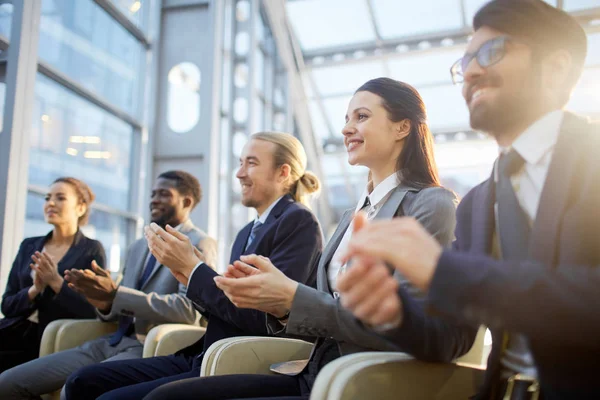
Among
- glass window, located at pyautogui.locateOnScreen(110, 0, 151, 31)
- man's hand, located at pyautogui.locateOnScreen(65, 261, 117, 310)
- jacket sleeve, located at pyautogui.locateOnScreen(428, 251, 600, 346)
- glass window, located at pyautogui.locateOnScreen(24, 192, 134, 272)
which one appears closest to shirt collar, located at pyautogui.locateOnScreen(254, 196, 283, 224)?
man's hand, located at pyautogui.locateOnScreen(65, 261, 117, 310)

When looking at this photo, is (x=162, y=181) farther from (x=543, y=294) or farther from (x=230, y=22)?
(x=230, y=22)

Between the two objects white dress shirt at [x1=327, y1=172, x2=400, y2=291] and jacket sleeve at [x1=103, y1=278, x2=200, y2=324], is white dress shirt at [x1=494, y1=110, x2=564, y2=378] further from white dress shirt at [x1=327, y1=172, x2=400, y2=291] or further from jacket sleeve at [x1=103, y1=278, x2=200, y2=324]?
jacket sleeve at [x1=103, y1=278, x2=200, y2=324]

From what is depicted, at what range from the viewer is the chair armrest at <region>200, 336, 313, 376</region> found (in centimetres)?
182

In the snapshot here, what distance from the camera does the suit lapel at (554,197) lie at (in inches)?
36.9

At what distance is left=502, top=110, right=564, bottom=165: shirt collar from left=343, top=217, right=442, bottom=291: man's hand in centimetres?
39

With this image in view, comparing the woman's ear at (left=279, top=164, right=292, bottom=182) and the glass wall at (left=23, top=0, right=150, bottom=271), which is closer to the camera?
the woman's ear at (left=279, top=164, right=292, bottom=182)

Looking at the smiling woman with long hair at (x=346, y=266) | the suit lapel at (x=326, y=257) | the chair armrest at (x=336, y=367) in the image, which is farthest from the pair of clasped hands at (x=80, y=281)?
the chair armrest at (x=336, y=367)

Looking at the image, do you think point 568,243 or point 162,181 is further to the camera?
point 162,181

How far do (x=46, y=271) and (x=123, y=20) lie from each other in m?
3.25

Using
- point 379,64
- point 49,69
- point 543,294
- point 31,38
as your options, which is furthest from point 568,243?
point 379,64

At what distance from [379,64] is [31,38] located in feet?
19.5

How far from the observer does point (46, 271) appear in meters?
2.88

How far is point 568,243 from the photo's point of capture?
91 centimetres

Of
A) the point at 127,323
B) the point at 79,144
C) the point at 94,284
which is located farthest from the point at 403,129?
the point at 79,144
